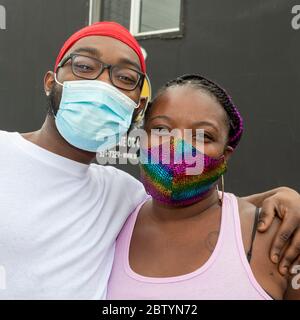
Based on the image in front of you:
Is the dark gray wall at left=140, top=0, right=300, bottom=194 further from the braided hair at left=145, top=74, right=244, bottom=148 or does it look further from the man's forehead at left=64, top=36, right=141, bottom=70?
the man's forehead at left=64, top=36, right=141, bottom=70

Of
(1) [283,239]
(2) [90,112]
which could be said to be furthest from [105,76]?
(1) [283,239]

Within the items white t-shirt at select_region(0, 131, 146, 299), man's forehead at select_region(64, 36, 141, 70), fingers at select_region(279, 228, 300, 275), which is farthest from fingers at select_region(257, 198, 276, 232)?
man's forehead at select_region(64, 36, 141, 70)

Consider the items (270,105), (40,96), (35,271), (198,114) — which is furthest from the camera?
(40,96)

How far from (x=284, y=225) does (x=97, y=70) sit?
3.56 ft

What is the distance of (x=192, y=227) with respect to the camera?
6.46ft

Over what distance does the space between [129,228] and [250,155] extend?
9.41 ft

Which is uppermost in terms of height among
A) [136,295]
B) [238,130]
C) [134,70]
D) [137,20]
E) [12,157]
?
[137,20]

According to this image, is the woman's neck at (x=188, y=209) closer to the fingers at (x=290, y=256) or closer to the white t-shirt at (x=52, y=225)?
the white t-shirt at (x=52, y=225)

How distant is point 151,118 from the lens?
2.02 meters

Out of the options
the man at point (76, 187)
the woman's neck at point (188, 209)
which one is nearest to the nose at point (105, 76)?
the man at point (76, 187)

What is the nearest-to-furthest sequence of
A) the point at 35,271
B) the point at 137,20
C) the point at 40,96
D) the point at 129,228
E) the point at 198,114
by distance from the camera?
the point at 35,271
the point at 198,114
the point at 129,228
the point at 137,20
the point at 40,96

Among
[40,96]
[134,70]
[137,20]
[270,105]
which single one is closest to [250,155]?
[270,105]

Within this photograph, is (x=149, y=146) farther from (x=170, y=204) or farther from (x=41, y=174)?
(x=41, y=174)

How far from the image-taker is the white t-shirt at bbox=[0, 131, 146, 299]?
1764 millimetres
